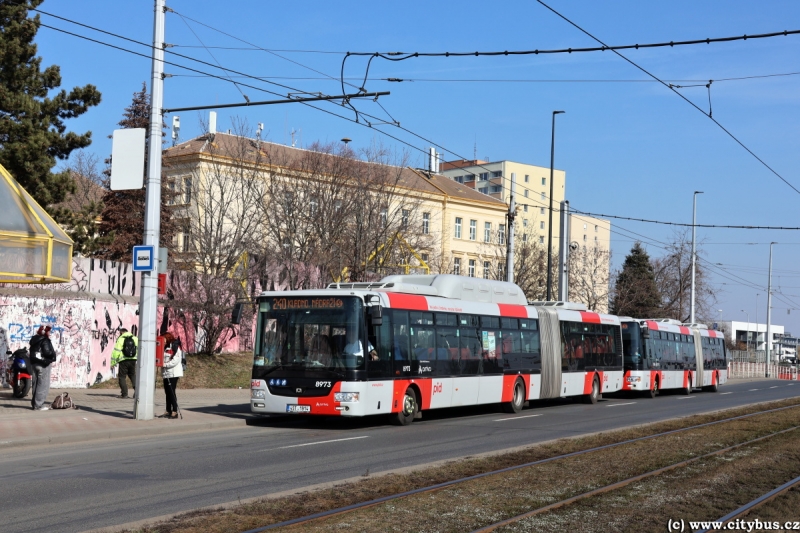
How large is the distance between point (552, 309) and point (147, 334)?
14534mm

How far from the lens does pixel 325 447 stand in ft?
54.3

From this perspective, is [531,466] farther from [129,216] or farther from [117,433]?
[129,216]

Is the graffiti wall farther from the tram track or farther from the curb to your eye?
the tram track

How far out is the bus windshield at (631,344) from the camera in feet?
121

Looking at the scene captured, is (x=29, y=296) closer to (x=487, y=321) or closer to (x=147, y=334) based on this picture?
(x=147, y=334)

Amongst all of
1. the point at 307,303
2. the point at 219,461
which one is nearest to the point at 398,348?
the point at 307,303

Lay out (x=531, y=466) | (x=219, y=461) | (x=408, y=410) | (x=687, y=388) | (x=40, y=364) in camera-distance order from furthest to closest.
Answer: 1. (x=687, y=388)
2. (x=408, y=410)
3. (x=40, y=364)
4. (x=219, y=461)
5. (x=531, y=466)

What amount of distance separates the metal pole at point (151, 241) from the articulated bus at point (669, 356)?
21.9m

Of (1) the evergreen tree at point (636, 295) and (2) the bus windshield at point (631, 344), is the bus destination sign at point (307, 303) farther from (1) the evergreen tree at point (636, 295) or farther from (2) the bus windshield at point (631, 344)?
(1) the evergreen tree at point (636, 295)

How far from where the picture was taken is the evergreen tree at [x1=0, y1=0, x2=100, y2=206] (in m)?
27.1

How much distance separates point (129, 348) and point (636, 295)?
179ft

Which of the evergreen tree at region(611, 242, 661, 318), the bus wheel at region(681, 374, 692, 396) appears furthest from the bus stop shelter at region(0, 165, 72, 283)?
the evergreen tree at region(611, 242, 661, 318)

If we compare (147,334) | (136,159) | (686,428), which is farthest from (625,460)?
(136,159)

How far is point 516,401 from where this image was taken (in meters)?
26.8
